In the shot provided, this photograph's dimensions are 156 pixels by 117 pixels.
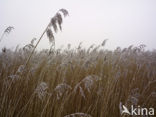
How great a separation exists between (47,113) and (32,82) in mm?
630

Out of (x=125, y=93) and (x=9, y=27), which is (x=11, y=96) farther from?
(x=125, y=93)

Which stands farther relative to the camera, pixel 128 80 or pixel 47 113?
pixel 128 80

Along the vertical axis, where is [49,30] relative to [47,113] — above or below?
above

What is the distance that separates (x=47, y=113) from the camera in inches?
42.6

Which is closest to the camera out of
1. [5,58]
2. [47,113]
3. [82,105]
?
[47,113]

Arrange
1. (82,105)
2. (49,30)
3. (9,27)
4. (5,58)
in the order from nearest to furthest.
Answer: (49,30)
(82,105)
(9,27)
(5,58)

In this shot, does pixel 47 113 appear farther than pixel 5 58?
No

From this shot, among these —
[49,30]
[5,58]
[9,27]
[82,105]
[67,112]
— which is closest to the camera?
[49,30]

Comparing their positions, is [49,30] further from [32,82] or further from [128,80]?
[128,80]

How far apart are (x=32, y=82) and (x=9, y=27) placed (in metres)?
0.72

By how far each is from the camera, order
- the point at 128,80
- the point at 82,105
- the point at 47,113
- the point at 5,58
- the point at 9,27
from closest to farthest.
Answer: the point at 47,113, the point at 82,105, the point at 9,27, the point at 5,58, the point at 128,80

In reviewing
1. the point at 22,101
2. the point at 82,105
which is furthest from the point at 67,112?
the point at 22,101

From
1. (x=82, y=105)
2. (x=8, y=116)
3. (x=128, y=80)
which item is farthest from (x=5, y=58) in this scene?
(x=128, y=80)

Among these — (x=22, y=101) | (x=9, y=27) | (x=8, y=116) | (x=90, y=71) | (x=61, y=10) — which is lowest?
(x=8, y=116)
